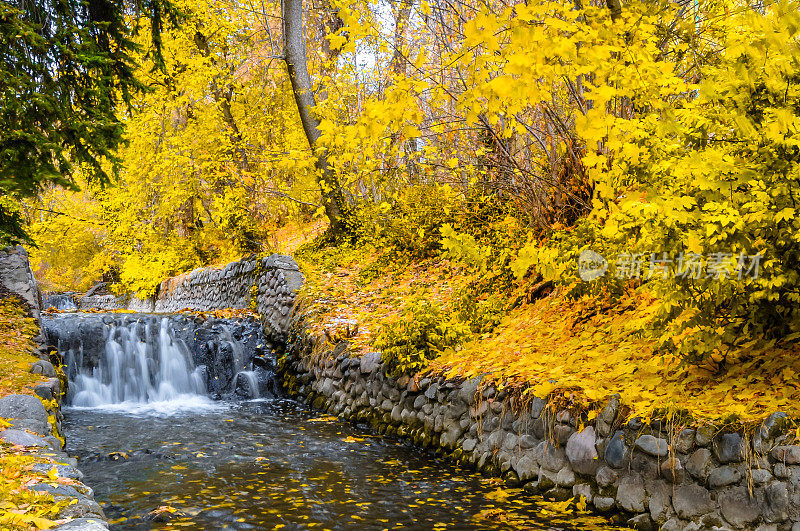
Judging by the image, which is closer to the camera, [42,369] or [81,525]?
[81,525]

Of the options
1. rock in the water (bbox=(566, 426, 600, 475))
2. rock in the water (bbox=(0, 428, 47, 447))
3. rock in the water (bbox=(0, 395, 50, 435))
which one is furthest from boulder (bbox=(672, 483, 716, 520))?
rock in the water (bbox=(0, 395, 50, 435))

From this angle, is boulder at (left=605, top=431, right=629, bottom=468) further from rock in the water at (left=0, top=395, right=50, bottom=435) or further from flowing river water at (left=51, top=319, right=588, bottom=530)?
rock in the water at (left=0, top=395, right=50, bottom=435)

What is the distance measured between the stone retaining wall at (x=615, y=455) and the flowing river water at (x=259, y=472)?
276 millimetres

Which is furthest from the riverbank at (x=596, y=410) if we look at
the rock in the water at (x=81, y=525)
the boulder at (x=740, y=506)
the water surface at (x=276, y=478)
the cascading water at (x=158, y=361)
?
the rock in the water at (x=81, y=525)

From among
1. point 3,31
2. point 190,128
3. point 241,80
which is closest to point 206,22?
point 241,80

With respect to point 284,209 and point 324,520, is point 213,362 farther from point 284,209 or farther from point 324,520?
point 284,209

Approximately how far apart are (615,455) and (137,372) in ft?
27.5

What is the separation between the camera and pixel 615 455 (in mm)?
3898

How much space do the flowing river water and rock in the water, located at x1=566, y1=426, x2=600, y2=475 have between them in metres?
0.47

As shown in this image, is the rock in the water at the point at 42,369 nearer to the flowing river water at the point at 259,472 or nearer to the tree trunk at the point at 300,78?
the flowing river water at the point at 259,472

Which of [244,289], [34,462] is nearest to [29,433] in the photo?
[34,462]

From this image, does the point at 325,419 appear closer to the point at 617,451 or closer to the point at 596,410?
the point at 596,410

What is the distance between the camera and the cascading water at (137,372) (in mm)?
9180

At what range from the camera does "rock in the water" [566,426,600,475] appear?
13.4 ft
